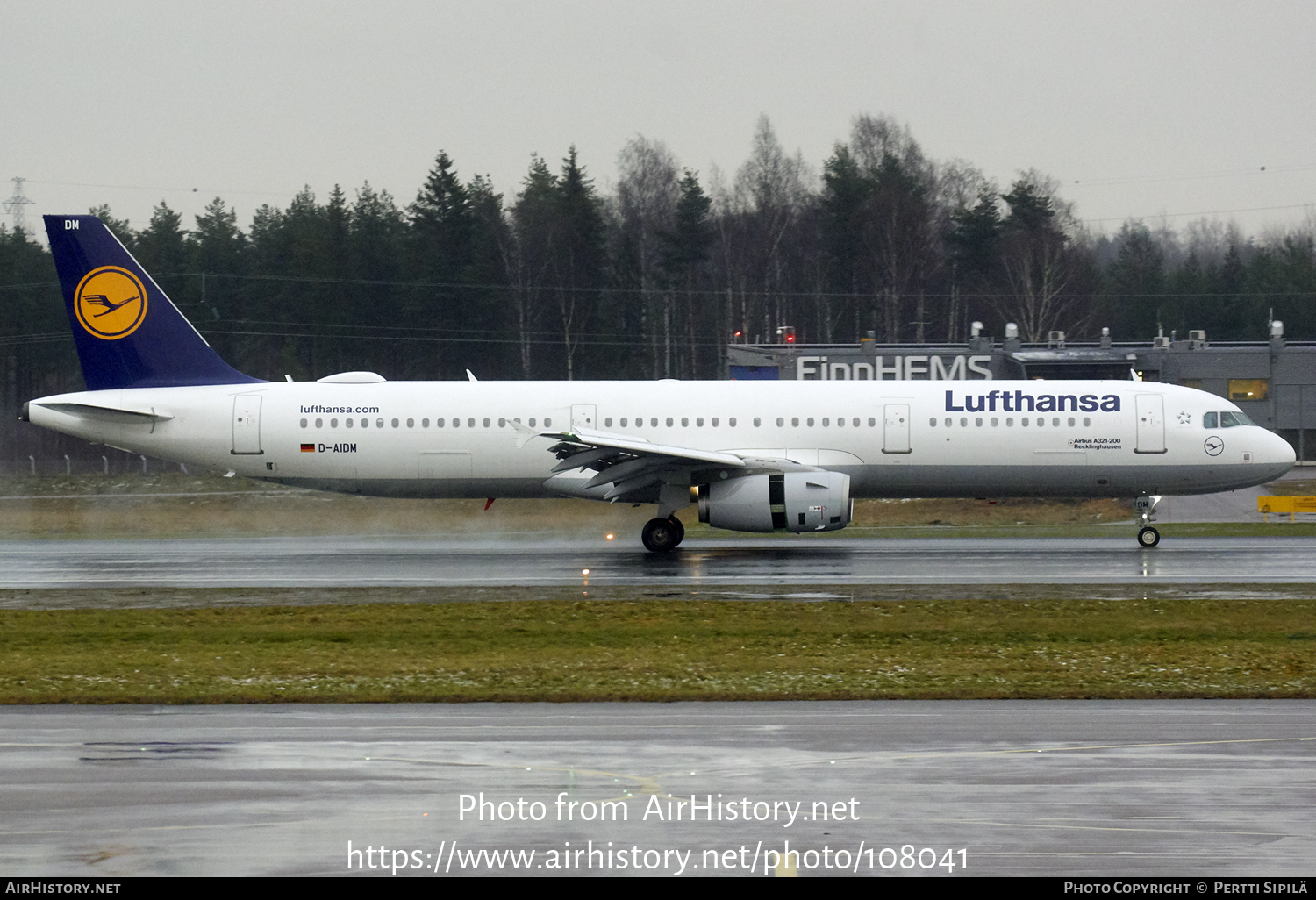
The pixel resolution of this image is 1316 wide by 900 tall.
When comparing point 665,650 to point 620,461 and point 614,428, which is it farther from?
point 614,428

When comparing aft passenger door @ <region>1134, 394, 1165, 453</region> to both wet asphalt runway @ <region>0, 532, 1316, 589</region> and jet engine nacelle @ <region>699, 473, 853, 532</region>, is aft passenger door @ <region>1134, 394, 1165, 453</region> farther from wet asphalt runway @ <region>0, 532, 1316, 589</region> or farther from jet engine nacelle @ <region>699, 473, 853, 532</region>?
jet engine nacelle @ <region>699, 473, 853, 532</region>

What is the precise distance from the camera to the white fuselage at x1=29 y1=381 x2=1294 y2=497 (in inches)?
1033

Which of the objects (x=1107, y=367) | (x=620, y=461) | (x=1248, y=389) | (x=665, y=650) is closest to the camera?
(x=665, y=650)

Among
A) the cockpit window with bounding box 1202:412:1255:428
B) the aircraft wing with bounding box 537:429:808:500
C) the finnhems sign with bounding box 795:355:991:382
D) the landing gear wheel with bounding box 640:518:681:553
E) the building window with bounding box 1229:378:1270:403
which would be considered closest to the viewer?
the aircraft wing with bounding box 537:429:808:500

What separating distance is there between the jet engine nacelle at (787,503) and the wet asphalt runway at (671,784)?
39.6ft

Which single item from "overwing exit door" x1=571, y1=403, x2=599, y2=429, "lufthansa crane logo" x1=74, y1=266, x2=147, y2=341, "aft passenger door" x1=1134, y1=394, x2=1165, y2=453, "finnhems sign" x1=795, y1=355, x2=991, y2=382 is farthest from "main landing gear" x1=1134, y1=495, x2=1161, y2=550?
"finnhems sign" x1=795, y1=355, x2=991, y2=382

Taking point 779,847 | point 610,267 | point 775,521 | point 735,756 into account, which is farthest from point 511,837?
point 610,267

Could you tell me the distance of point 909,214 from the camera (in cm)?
7769

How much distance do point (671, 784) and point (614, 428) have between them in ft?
58.1

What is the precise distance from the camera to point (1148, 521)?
87.2 ft

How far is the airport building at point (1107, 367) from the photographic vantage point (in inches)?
2002

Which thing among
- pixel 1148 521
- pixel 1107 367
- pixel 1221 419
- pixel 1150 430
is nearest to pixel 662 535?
pixel 1148 521

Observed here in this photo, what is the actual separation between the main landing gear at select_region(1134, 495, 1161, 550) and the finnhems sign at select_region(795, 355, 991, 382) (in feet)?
77.6
